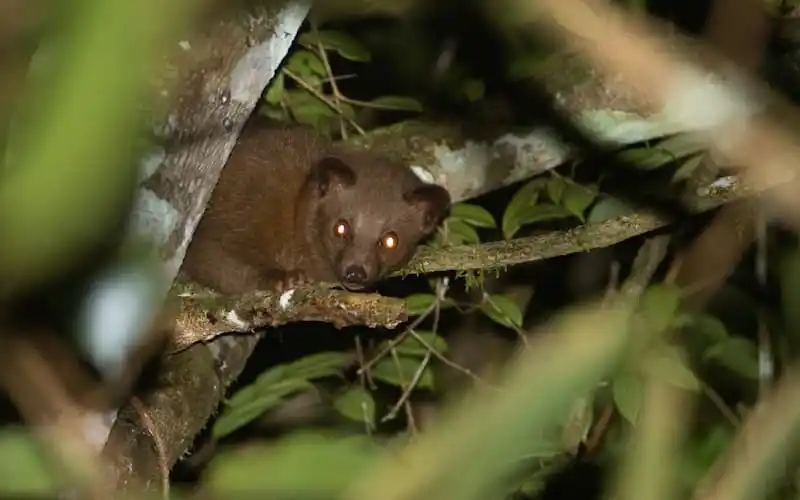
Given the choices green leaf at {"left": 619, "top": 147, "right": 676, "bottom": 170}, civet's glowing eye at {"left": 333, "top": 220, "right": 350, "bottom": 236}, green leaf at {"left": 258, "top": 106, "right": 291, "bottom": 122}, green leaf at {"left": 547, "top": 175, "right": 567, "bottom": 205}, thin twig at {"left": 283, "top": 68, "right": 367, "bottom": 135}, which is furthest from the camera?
civet's glowing eye at {"left": 333, "top": 220, "right": 350, "bottom": 236}

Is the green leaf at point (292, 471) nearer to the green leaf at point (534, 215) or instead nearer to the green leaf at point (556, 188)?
the green leaf at point (534, 215)

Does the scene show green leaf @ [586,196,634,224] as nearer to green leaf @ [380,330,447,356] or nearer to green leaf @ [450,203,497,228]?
green leaf @ [450,203,497,228]

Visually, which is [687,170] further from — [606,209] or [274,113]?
[274,113]

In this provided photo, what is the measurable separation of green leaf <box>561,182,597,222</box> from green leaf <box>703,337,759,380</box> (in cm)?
76

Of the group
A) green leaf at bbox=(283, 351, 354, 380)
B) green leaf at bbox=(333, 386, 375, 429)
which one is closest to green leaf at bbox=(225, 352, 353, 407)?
green leaf at bbox=(283, 351, 354, 380)

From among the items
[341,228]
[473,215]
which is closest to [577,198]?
[473,215]

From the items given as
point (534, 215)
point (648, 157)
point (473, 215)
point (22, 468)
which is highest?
point (22, 468)

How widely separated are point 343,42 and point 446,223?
98 centimetres

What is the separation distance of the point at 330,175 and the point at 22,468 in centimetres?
419

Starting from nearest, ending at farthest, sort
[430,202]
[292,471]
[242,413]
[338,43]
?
[292,471] < [242,413] < [338,43] < [430,202]

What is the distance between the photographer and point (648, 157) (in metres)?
3.25

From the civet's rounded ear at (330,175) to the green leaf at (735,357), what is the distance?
2.08 m

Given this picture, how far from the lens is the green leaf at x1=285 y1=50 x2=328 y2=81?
4281mm

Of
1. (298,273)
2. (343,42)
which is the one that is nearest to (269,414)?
(298,273)
